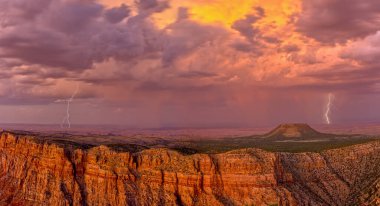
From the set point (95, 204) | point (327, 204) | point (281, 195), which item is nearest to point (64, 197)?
point (95, 204)

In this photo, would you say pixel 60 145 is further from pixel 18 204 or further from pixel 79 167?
pixel 18 204

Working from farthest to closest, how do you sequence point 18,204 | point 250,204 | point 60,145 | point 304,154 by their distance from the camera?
point 304,154 < point 60,145 < point 18,204 < point 250,204

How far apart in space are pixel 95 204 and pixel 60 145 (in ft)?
82.0

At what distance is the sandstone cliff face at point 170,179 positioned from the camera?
132m

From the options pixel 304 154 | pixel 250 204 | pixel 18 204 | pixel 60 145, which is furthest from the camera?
pixel 304 154

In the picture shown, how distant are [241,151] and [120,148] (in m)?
39.1

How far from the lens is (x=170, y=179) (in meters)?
134

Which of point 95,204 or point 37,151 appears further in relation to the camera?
point 37,151

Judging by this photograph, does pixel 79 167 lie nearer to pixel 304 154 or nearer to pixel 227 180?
pixel 227 180

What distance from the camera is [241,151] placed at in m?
143

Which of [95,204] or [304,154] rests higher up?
[304,154]

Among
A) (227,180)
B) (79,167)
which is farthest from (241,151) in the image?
(79,167)

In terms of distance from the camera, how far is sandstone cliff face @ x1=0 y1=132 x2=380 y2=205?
435 ft

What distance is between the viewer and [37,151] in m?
148
